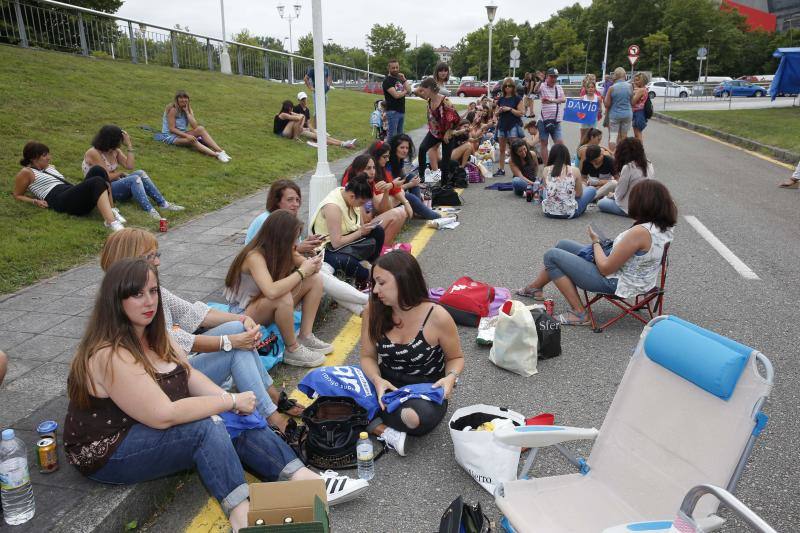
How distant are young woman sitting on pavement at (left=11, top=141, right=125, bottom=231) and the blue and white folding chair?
20.6ft

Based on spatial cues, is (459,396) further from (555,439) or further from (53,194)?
(53,194)

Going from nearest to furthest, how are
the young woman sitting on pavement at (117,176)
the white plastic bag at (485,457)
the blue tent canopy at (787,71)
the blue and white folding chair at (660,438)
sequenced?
the blue and white folding chair at (660,438)
the white plastic bag at (485,457)
the young woman sitting on pavement at (117,176)
the blue tent canopy at (787,71)

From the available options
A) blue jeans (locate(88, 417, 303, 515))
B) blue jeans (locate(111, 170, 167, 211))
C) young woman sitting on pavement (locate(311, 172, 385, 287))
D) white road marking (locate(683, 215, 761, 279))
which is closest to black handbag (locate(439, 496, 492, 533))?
blue jeans (locate(88, 417, 303, 515))

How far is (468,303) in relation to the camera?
5410 mm

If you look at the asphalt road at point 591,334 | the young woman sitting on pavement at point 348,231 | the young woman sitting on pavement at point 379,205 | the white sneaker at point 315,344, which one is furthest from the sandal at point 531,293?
the white sneaker at point 315,344

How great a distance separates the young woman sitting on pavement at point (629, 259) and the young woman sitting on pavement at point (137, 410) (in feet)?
10.3

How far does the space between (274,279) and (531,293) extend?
8.90 feet

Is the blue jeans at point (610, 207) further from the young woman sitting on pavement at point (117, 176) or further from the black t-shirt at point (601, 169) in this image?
the young woman sitting on pavement at point (117, 176)

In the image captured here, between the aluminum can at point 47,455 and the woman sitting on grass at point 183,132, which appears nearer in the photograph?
the aluminum can at point 47,455

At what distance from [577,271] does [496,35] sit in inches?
4243

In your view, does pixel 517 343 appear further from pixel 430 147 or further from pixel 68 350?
pixel 430 147

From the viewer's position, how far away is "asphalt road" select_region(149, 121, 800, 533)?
10.3ft

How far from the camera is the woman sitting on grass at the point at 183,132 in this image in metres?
11.8

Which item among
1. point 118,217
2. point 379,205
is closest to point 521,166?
point 379,205
